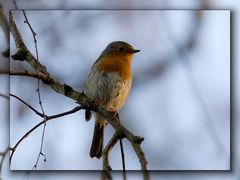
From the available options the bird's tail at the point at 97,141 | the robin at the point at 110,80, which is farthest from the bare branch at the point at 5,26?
the bird's tail at the point at 97,141

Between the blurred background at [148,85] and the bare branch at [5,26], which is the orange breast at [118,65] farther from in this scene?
the bare branch at [5,26]

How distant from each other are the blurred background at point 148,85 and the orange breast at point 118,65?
1.5 inches

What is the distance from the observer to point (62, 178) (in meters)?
1.66

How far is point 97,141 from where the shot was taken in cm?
163

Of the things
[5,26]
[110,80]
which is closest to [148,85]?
[110,80]

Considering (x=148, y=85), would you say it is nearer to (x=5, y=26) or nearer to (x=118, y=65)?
(x=118, y=65)

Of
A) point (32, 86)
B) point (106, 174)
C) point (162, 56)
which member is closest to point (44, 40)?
point (32, 86)

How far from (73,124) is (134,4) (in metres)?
0.50

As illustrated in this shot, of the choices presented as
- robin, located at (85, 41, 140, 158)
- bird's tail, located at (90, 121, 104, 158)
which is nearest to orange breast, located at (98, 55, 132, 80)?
robin, located at (85, 41, 140, 158)

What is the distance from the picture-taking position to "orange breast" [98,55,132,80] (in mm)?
1718

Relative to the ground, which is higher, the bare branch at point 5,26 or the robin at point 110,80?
the bare branch at point 5,26

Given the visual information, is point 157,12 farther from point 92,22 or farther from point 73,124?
point 73,124

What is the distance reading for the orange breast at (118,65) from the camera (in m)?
1.72

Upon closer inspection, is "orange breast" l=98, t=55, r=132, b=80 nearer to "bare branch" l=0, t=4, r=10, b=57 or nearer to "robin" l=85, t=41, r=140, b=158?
"robin" l=85, t=41, r=140, b=158
